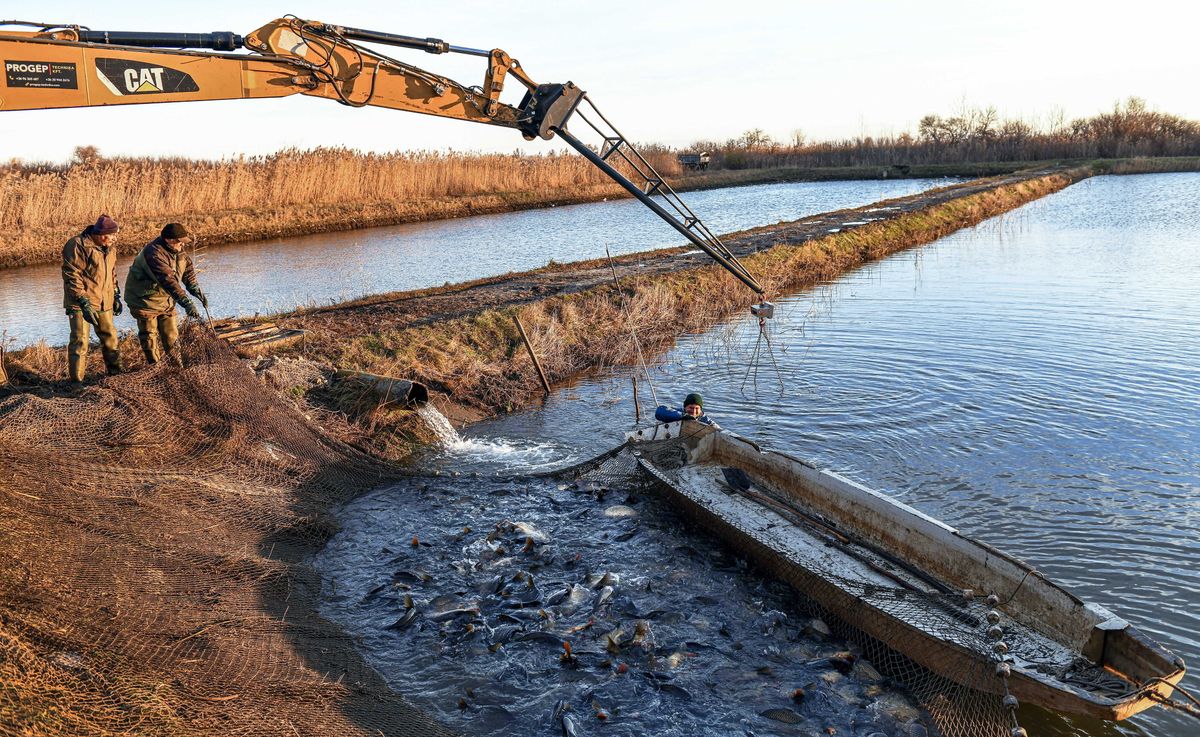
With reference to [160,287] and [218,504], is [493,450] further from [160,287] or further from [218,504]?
[160,287]

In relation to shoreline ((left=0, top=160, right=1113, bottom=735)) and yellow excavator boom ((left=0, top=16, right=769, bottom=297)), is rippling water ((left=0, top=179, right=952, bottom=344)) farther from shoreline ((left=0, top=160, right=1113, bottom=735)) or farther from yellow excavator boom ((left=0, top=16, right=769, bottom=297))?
yellow excavator boom ((left=0, top=16, right=769, bottom=297))

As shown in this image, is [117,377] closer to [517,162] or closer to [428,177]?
[428,177]

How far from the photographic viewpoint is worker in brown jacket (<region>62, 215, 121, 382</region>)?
10492mm

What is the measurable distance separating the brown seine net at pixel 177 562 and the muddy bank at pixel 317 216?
1939cm

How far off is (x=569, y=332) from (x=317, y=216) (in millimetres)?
20922

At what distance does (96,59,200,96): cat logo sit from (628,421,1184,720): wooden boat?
6.41 metres

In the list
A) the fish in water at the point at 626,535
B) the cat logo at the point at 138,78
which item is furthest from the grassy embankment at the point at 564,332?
the cat logo at the point at 138,78

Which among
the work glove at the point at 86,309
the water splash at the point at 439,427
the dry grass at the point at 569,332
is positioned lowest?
the water splash at the point at 439,427

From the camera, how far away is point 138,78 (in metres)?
7.96

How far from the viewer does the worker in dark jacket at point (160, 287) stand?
10.8 m

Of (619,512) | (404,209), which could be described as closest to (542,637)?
(619,512)

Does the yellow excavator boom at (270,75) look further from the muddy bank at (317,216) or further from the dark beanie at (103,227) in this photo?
the muddy bank at (317,216)

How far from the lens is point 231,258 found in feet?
88.2

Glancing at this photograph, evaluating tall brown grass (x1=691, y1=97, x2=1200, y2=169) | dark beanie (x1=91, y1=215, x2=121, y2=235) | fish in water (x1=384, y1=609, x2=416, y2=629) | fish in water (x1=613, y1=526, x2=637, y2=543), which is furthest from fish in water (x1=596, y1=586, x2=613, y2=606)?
tall brown grass (x1=691, y1=97, x2=1200, y2=169)
